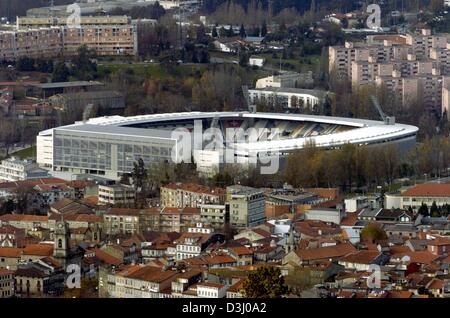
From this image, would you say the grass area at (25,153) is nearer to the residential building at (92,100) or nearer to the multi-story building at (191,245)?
the residential building at (92,100)

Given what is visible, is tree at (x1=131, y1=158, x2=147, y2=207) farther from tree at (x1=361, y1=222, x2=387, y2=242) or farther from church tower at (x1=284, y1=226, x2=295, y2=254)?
church tower at (x1=284, y1=226, x2=295, y2=254)

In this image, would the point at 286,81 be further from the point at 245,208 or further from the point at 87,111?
the point at 245,208

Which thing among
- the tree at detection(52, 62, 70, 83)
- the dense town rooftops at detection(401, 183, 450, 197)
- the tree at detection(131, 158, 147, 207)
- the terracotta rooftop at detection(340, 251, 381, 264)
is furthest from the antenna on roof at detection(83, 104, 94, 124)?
the terracotta rooftop at detection(340, 251, 381, 264)

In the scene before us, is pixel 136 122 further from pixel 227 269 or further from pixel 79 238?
pixel 227 269

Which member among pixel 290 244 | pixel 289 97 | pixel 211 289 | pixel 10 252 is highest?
pixel 211 289

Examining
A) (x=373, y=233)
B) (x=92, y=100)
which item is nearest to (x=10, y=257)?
(x=373, y=233)

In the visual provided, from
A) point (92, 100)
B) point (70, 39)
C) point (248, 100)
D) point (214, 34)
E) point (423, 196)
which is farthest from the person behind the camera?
point (214, 34)
